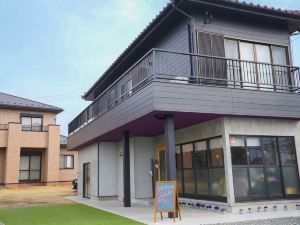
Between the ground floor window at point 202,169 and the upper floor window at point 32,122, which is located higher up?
the upper floor window at point 32,122

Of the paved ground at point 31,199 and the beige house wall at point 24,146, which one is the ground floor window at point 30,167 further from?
the paved ground at point 31,199

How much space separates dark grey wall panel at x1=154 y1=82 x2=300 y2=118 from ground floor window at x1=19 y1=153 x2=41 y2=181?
24040 mm

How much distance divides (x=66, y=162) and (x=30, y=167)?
3431mm

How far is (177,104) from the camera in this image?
9.13 meters

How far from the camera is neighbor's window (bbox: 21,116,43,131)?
98.9 ft

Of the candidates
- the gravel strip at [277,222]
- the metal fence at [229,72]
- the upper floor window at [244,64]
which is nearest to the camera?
the gravel strip at [277,222]

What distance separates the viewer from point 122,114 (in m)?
11.2

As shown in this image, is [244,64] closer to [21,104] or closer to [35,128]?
[35,128]

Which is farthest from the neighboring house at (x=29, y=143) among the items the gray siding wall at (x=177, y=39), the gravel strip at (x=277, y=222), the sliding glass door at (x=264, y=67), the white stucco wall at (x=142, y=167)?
the gravel strip at (x=277, y=222)

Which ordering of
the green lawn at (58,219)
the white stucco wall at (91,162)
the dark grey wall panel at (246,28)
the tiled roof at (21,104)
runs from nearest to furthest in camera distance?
the green lawn at (58,219) → the dark grey wall panel at (246,28) → the white stucco wall at (91,162) → the tiled roof at (21,104)

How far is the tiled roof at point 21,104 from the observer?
29.6m

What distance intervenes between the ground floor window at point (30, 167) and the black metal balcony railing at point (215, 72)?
19607mm

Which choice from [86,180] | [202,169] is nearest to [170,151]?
[202,169]

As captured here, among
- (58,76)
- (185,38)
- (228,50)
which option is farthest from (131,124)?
(58,76)
